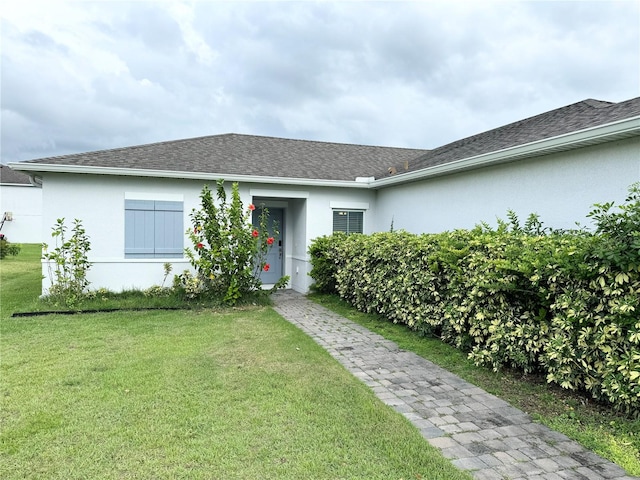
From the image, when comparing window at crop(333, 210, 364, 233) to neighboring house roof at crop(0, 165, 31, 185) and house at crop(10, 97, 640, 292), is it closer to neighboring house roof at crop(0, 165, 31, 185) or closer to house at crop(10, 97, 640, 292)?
house at crop(10, 97, 640, 292)

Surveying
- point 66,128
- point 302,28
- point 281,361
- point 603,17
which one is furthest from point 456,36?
point 66,128

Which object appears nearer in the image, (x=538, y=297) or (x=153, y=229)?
(x=538, y=297)

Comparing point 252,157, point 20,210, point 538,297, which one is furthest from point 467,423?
point 20,210

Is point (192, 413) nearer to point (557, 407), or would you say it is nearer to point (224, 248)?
point (557, 407)

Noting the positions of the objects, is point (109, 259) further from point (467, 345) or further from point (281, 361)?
point (467, 345)

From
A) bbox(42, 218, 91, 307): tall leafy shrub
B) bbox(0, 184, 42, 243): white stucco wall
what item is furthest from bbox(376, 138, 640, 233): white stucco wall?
bbox(0, 184, 42, 243): white stucco wall

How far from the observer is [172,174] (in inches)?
374

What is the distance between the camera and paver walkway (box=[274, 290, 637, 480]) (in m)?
2.95

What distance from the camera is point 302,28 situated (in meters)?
11.7

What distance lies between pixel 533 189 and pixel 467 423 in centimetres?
444

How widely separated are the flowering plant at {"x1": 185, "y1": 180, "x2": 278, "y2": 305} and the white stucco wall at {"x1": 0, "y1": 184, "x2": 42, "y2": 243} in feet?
82.9

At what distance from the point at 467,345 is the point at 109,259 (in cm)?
792

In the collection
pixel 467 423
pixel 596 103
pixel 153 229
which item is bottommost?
pixel 467 423

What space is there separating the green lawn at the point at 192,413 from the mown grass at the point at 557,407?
1.28 meters
